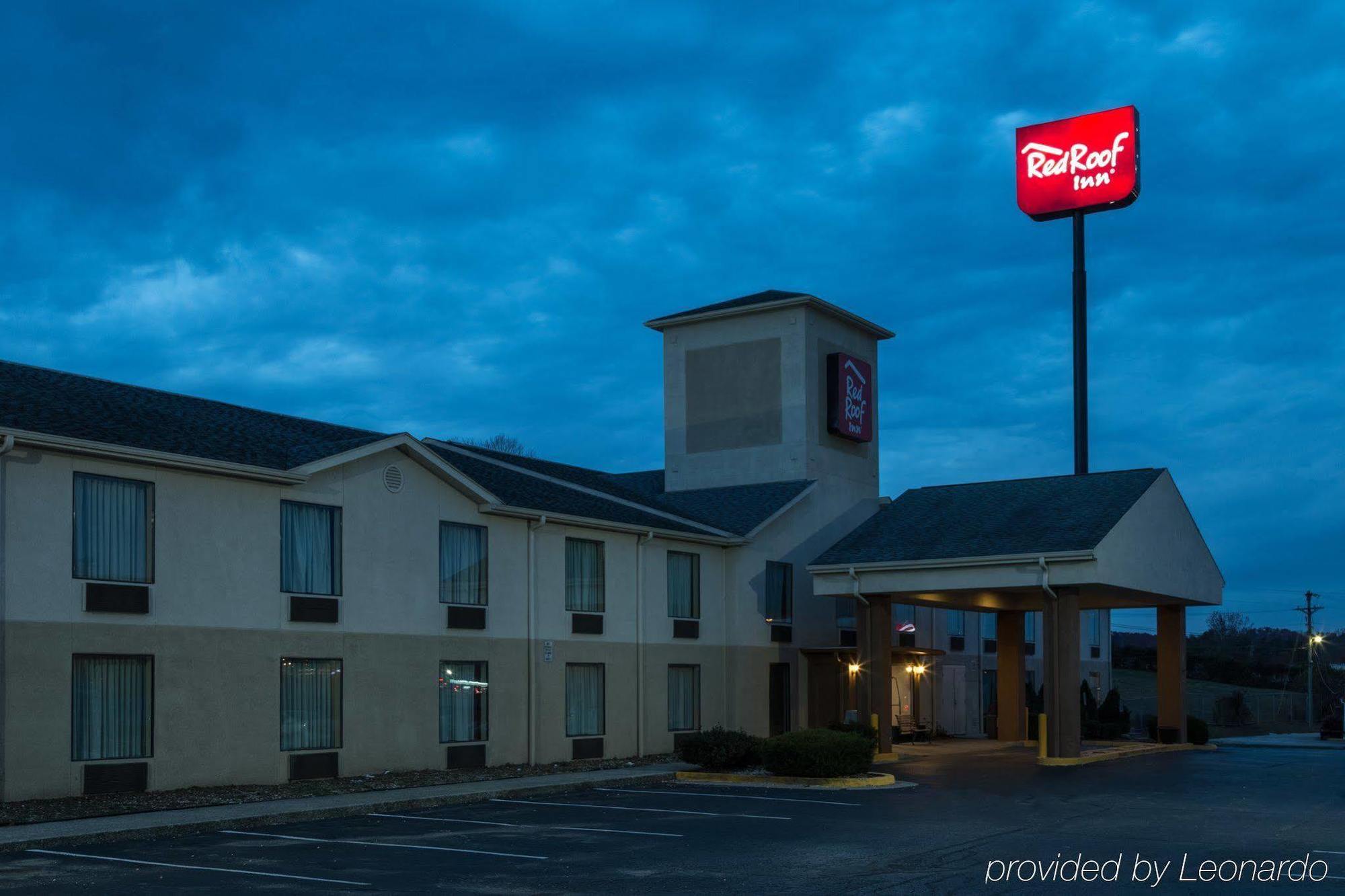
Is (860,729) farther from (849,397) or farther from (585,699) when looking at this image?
(849,397)

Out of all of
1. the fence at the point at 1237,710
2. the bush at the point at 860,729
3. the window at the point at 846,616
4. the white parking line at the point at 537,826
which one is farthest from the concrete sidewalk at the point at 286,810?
the fence at the point at 1237,710

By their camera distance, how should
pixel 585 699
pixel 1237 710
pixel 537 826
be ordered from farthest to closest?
1. pixel 1237 710
2. pixel 585 699
3. pixel 537 826

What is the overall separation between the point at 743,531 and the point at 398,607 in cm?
1132

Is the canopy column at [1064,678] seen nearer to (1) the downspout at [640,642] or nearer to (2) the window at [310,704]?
(1) the downspout at [640,642]

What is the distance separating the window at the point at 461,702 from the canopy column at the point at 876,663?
9.19 m

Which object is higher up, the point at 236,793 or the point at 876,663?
the point at 876,663

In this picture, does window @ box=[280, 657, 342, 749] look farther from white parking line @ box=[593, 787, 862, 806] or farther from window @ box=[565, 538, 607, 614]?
window @ box=[565, 538, 607, 614]

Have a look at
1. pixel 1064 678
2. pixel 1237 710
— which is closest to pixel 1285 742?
pixel 1237 710

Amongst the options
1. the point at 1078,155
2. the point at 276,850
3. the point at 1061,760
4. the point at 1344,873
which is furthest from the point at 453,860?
the point at 1078,155

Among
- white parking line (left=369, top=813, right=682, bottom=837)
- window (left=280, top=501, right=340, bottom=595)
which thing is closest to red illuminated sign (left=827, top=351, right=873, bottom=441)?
window (left=280, top=501, right=340, bottom=595)

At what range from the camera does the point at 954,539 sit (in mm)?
31734

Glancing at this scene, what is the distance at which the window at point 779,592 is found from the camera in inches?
1398

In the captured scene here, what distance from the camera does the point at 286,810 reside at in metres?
18.4

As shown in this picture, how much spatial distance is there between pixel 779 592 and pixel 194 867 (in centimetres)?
2318
